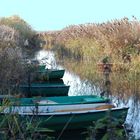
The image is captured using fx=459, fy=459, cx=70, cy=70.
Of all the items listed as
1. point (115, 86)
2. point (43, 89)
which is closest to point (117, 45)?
point (115, 86)

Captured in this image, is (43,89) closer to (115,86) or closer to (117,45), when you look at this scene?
(115,86)

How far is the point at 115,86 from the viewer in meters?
16.2

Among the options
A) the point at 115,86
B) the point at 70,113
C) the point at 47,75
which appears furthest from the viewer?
the point at 47,75

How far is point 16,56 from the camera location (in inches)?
509

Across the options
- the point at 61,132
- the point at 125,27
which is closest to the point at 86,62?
the point at 125,27

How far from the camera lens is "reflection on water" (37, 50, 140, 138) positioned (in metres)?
11.8

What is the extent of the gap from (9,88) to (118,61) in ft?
29.3

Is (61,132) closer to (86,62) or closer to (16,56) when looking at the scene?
(16,56)

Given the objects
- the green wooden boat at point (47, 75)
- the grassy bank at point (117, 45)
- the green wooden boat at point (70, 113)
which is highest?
the grassy bank at point (117, 45)

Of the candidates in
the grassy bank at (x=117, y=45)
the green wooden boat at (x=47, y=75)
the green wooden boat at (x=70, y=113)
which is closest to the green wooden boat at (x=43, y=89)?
the green wooden boat at (x=47, y=75)

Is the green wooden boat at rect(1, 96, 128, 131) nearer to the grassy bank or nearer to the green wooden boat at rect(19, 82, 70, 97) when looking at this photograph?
the green wooden boat at rect(19, 82, 70, 97)

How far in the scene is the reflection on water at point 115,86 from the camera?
11.8 meters

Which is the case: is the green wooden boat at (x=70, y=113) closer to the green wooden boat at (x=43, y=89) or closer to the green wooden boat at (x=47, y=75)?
the green wooden boat at (x=43, y=89)

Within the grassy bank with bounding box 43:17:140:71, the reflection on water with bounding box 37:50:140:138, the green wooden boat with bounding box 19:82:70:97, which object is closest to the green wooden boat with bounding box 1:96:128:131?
the reflection on water with bounding box 37:50:140:138
